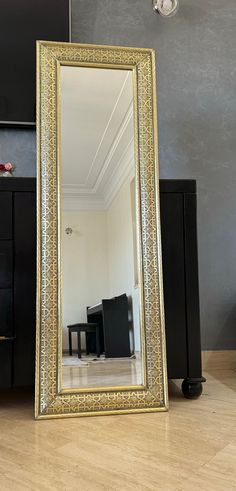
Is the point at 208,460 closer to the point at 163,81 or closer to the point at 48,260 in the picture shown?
the point at 48,260

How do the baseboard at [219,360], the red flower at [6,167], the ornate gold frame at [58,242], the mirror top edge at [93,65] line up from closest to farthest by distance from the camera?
the ornate gold frame at [58,242] → the mirror top edge at [93,65] → the red flower at [6,167] → the baseboard at [219,360]

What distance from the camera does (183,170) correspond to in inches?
Answer: 94.3

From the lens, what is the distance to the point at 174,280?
1.72 meters

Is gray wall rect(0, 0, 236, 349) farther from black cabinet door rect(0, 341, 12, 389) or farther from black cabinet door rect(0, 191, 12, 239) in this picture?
black cabinet door rect(0, 341, 12, 389)

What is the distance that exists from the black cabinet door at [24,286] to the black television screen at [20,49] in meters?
0.69

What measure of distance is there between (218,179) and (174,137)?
1.07 ft

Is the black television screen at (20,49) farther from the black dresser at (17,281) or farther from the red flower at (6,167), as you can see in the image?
the black dresser at (17,281)

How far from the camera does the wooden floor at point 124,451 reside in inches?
37.2

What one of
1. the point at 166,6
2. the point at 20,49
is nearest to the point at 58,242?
the point at 20,49

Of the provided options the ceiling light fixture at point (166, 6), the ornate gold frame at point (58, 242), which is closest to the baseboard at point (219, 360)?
the ornate gold frame at point (58, 242)

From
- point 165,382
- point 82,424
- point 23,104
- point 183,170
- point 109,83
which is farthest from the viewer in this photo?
point 183,170

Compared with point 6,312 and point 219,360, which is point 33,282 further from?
point 219,360

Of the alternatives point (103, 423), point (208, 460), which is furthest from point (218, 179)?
point (208, 460)

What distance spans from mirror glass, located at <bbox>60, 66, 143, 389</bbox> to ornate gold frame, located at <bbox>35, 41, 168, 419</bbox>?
1.2 inches
